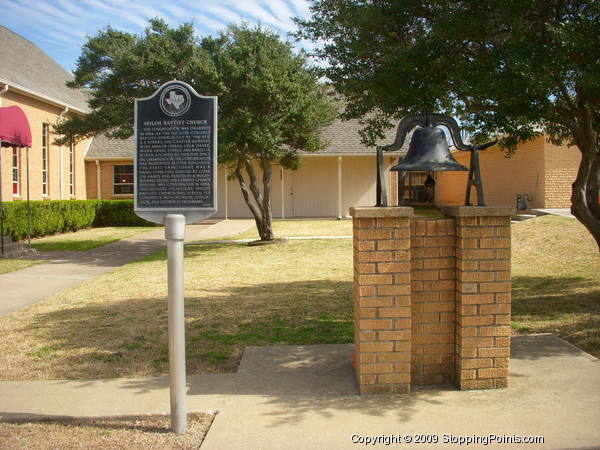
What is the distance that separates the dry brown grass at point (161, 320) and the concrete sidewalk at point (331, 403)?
0.51 m

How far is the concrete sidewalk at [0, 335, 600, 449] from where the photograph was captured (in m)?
3.72

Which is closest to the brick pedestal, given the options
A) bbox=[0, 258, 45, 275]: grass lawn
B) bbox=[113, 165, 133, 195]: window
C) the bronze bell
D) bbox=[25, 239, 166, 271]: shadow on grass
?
the bronze bell

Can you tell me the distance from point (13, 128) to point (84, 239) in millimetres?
5528

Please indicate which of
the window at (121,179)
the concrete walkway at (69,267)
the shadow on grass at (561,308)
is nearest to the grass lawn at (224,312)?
the shadow on grass at (561,308)

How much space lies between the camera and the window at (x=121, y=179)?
27.6 meters

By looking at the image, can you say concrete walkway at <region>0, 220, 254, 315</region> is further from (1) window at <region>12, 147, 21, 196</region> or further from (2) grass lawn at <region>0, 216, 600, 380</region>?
(1) window at <region>12, 147, 21, 196</region>

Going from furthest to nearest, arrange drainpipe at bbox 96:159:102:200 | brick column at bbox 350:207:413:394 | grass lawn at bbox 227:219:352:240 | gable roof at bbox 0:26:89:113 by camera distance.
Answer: drainpipe at bbox 96:159:102:200, gable roof at bbox 0:26:89:113, grass lawn at bbox 227:219:352:240, brick column at bbox 350:207:413:394

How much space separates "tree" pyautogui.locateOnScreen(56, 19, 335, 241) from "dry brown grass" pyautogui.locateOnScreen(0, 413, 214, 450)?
33.6 feet

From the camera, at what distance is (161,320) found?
24.2 ft

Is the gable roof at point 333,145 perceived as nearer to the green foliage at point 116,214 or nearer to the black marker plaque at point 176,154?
the green foliage at point 116,214

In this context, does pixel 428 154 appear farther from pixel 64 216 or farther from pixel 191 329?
pixel 64 216

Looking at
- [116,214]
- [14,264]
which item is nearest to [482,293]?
[14,264]

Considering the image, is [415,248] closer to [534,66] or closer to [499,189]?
[534,66]

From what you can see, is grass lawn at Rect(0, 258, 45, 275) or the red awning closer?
grass lawn at Rect(0, 258, 45, 275)
